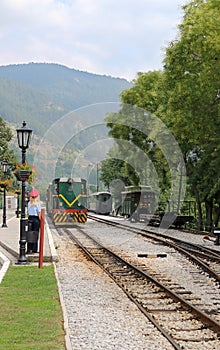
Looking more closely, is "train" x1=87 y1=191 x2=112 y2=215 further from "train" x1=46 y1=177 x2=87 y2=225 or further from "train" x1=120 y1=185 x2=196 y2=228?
"train" x1=46 y1=177 x2=87 y2=225

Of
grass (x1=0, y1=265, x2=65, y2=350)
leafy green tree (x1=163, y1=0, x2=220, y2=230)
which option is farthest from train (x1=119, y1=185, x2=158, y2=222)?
grass (x1=0, y1=265, x2=65, y2=350)

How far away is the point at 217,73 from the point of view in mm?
30109

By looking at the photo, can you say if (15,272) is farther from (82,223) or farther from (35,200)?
(82,223)

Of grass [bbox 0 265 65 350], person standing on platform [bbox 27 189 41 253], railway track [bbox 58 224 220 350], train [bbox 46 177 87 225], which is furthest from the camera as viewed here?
train [bbox 46 177 87 225]

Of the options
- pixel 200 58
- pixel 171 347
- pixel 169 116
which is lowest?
pixel 171 347

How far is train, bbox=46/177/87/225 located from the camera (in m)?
40.5

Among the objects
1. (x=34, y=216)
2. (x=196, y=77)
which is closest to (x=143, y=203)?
(x=196, y=77)

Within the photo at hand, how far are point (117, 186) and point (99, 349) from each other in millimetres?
68853

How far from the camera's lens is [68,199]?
4053 cm

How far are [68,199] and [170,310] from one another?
97.6ft

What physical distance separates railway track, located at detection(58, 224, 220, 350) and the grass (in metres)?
1.59

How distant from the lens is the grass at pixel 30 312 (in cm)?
787

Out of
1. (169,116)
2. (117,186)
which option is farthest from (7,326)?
(117,186)

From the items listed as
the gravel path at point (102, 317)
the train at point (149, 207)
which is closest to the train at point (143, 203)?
the train at point (149, 207)
